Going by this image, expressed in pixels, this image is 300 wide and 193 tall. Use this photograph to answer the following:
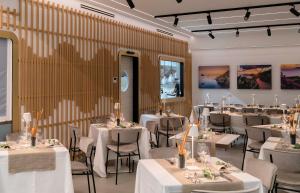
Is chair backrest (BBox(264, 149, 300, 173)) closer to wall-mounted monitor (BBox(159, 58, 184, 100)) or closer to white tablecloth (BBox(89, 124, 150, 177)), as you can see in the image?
white tablecloth (BBox(89, 124, 150, 177))

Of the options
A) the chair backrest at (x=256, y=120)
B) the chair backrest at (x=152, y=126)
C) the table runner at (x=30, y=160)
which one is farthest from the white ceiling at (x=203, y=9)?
the table runner at (x=30, y=160)

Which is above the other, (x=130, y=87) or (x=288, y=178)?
(x=130, y=87)

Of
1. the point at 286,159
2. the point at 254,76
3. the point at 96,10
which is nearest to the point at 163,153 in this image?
the point at 286,159

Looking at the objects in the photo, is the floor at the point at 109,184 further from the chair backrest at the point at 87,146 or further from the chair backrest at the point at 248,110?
the chair backrest at the point at 248,110

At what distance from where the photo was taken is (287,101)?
40.5 feet

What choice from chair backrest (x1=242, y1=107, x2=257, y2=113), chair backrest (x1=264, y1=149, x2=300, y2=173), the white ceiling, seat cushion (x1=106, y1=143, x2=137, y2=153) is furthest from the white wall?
chair backrest (x1=264, y1=149, x2=300, y2=173)

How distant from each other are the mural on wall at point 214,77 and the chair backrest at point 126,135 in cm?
808

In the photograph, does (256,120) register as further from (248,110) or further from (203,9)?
(203,9)

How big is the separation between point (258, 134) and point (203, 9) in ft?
13.5

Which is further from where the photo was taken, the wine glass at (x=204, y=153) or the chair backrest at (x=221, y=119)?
the chair backrest at (x=221, y=119)

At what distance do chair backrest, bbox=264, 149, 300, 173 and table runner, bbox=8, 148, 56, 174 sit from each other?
2723mm

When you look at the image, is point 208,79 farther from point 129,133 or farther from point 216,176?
point 216,176

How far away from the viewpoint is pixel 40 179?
13.5ft

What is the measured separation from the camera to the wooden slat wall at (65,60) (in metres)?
6.26
